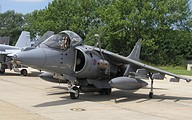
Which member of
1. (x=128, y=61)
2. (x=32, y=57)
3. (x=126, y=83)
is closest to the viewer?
(x=32, y=57)

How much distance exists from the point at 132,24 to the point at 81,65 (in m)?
47.1

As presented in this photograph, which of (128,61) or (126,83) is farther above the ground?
(128,61)

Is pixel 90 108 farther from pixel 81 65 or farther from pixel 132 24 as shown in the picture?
pixel 132 24

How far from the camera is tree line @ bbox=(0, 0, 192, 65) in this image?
59.9 meters

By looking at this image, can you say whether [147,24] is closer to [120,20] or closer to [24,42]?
[120,20]

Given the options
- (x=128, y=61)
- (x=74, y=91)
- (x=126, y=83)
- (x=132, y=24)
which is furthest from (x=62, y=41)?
(x=132, y=24)

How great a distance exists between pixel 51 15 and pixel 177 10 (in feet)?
80.9

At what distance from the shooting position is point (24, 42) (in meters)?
32.5

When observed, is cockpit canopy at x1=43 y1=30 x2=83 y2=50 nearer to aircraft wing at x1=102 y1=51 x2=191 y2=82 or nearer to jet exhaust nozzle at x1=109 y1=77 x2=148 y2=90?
aircraft wing at x1=102 y1=51 x2=191 y2=82

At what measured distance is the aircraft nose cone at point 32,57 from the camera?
11.4 metres

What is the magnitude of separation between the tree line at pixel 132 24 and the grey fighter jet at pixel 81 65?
4453cm

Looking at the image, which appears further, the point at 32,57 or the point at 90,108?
the point at 32,57

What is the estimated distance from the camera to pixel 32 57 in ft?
38.1

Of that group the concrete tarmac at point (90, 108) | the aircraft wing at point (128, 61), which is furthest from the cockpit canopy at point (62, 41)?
the concrete tarmac at point (90, 108)
